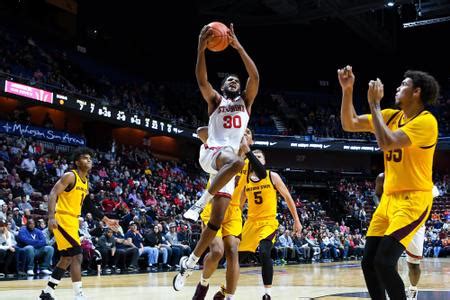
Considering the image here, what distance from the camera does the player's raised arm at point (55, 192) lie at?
677cm

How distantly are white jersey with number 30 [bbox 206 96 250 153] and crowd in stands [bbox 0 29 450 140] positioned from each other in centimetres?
1697

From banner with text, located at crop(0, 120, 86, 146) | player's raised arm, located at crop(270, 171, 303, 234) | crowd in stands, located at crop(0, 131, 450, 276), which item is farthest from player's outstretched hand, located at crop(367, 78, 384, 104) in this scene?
banner with text, located at crop(0, 120, 86, 146)

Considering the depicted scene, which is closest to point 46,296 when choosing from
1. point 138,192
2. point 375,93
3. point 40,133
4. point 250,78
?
point 250,78

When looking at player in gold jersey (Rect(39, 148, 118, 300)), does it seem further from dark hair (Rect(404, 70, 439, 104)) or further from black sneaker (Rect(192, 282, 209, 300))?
dark hair (Rect(404, 70, 439, 104))

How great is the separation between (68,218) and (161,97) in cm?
2409

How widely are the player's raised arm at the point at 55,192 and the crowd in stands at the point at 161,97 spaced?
1507 centimetres

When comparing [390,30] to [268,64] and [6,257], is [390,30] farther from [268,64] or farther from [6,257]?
[6,257]

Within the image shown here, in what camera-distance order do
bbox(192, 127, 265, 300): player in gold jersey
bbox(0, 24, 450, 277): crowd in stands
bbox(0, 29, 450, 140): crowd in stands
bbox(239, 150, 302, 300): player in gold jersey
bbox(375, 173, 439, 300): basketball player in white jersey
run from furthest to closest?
bbox(0, 29, 450, 140): crowd in stands → bbox(0, 24, 450, 277): crowd in stands → bbox(239, 150, 302, 300): player in gold jersey → bbox(375, 173, 439, 300): basketball player in white jersey → bbox(192, 127, 265, 300): player in gold jersey

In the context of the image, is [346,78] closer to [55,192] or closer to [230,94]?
[230,94]

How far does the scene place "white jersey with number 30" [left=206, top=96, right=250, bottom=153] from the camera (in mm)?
Result: 5633

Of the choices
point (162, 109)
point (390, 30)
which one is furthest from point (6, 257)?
point (390, 30)

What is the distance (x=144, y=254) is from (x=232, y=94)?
405 inches

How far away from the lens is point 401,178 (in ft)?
13.7

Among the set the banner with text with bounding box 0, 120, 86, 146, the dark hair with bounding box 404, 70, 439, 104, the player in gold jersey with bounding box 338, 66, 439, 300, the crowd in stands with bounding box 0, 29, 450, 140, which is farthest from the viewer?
the crowd in stands with bounding box 0, 29, 450, 140
